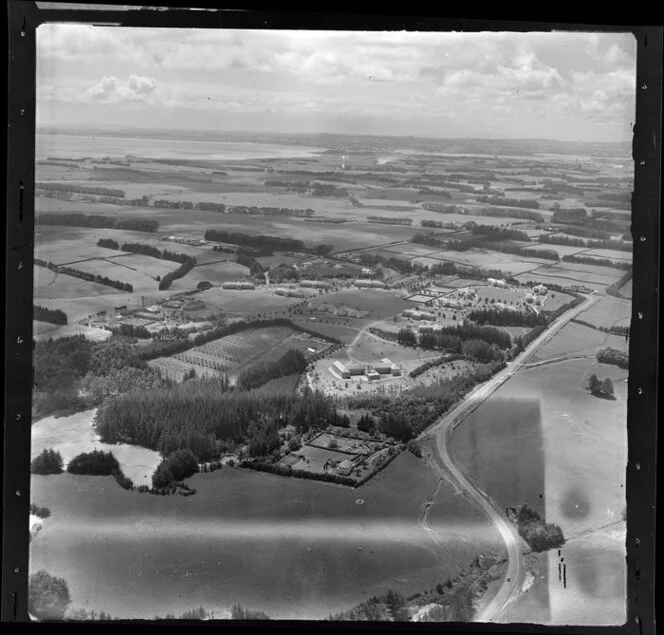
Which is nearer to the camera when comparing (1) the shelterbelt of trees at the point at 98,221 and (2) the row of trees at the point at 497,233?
(1) the shelterbelt of trees at the point at 98,221

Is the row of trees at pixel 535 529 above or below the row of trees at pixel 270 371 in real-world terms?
below

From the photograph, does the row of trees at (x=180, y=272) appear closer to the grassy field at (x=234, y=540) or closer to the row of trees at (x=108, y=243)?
the row of trees at (x=108, y=243)

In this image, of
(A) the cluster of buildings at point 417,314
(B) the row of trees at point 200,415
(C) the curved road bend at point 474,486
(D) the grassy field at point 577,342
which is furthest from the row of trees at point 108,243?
(D) the grassy field at point 577,342

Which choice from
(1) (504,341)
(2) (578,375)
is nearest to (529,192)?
(1) (504,341)

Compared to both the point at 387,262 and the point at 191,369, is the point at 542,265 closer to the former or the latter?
the point at 387,262

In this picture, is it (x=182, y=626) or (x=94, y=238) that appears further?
(x=94, y=238)

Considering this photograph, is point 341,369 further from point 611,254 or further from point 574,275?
point 611,254

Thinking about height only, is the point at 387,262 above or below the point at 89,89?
below
